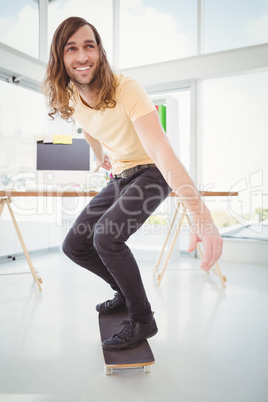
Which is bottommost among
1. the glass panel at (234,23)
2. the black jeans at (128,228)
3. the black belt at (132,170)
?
the black jeans at (128,228)

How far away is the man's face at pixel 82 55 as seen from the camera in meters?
1.37

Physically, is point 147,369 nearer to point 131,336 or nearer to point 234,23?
point 131,336

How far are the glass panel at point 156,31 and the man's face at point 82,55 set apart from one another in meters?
3.00

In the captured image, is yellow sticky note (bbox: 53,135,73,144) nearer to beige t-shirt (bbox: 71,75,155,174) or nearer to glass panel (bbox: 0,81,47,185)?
glass panel (bbox: 0,81,47,185)

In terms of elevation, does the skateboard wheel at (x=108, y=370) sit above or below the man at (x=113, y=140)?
below

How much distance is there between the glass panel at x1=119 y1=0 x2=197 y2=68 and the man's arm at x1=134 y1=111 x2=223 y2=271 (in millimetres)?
3344

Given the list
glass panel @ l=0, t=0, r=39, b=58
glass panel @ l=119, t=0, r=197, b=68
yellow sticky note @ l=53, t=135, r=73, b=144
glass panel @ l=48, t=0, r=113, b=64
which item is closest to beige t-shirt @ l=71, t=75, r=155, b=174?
yellow sticky note @ l=53, t=135, r=73, b=144

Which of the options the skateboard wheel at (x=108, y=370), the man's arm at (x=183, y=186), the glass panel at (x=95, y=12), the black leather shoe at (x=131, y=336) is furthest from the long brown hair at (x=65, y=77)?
the glass panel at (x=95, y=12)

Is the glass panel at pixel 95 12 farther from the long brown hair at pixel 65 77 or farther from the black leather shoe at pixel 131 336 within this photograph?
the black leather shoe at pixel 131 336

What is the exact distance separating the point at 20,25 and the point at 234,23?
2.51 meters

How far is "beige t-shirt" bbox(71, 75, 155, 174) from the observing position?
4.11 ft

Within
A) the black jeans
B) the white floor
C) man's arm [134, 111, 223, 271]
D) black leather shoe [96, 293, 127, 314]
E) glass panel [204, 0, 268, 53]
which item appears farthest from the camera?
glass panel [204, 0, 268, 53]

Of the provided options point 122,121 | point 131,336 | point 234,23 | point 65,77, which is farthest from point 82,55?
point 234,23

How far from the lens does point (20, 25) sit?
391cm
